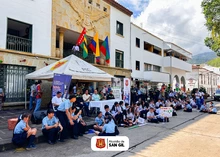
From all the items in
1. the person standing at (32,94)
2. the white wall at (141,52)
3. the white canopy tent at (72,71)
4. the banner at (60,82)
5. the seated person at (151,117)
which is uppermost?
the white wall at (141,52)

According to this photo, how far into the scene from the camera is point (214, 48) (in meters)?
19.6

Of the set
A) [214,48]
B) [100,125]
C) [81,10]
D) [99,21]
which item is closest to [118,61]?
[99,21]

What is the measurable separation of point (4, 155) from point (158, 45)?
87.0 ft

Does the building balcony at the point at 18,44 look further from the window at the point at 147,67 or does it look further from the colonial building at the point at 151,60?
the window at the point at 147,67

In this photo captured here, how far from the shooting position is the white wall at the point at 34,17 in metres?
10.9

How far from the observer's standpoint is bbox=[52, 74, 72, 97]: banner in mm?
8545

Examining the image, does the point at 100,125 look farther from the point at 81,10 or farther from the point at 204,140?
the point at 81,10

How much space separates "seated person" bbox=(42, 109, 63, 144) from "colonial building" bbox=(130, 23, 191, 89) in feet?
55.1

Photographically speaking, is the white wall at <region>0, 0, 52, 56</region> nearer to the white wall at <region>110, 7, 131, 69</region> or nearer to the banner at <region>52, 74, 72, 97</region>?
the banner at <region>52, 74, 72, 97</region>

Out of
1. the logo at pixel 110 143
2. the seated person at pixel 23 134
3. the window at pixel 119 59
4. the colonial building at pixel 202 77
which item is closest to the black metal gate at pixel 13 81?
the seated person at pixel 23 134

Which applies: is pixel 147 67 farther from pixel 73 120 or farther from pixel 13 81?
pixel 73 120

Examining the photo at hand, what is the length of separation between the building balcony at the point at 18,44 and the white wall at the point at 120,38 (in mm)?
8367

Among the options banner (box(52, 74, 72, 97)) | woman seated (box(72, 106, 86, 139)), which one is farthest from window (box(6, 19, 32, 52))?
woman seated (box(72, 106, 86, 139))

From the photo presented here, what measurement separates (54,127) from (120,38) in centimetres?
1532
